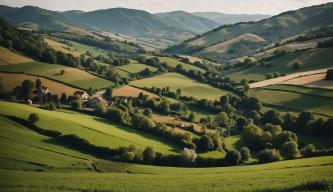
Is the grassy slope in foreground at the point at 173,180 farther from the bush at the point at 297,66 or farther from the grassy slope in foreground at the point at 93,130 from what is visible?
the bush at the point at 297,66

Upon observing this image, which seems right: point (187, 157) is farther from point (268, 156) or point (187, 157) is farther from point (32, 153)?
point (32, 153)

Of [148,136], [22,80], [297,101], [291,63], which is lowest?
[148,136]

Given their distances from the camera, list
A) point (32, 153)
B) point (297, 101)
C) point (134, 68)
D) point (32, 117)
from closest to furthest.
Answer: point (32, 153)
point (32, 117)
point (297, 101)
point (134, 68)

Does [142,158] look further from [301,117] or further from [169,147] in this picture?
[301,117]

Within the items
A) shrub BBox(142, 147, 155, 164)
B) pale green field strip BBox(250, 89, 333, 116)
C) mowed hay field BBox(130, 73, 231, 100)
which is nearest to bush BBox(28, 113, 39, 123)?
shrub BBox(142, 147, 155, 164)

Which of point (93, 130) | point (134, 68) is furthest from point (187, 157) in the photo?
point (134, 68)

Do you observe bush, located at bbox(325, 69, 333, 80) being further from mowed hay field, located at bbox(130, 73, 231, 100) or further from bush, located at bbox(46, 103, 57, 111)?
bush, located at bbox(46, 103, 57, 111)
